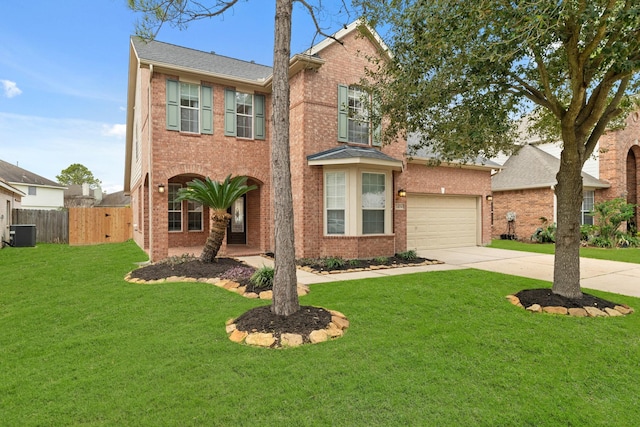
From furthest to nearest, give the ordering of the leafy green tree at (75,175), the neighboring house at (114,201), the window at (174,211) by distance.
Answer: the leafy green tree at (75,175) → the neighboring house at (114,201) → the window at (174,211)

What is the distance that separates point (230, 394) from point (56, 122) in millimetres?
31554

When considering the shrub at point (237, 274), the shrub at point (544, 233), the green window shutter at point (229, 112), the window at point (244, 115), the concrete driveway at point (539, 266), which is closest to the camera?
the concrete driveway at point (539, 266)

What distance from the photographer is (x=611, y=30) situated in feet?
16.3

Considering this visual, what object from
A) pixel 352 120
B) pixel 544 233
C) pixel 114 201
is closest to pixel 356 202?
pixel 352 120

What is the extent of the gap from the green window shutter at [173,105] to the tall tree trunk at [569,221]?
9.85 m

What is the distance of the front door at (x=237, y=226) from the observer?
47.2 ft

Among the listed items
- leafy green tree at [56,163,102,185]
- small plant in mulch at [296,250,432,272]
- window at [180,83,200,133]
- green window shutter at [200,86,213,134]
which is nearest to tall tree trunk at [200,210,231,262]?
small plant in mulch at [296,250,432,272]

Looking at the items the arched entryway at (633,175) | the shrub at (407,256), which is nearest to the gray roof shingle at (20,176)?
the shrub at (407,256)

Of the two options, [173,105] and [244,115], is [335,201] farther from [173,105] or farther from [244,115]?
[173,105]

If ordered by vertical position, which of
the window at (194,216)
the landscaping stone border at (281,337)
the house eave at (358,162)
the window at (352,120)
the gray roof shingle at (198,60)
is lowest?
the landscaping stone border at (281,337)

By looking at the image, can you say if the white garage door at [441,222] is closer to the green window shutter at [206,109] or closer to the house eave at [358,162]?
the house eave at [358,162]

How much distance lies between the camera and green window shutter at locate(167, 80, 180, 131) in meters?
10.3

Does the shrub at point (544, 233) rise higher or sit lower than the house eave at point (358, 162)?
lower

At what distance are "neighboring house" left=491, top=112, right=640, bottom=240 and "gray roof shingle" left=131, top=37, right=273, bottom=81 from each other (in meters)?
13.1
